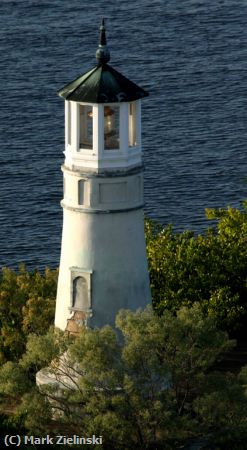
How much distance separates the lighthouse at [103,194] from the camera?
64.9 metres

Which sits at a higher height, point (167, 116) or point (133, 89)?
point (167, 116)

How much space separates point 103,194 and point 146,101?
6972cm

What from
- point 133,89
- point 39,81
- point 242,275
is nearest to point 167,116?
point 39,81

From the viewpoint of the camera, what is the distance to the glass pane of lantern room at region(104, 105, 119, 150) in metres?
65.1

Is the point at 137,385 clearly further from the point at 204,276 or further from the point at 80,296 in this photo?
the point at 204,276

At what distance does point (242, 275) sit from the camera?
273 feet

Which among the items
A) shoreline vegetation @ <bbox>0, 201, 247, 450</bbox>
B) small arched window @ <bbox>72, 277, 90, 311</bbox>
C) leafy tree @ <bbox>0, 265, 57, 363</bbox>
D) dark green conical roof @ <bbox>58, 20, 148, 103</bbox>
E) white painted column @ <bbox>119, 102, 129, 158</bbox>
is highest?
dark green conical roof @ <bbox>58, 20, 148, 103</bbox>

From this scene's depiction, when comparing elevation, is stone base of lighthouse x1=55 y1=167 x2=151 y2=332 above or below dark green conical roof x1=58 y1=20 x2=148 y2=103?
below

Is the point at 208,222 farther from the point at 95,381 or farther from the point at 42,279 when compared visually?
the point at 95,381

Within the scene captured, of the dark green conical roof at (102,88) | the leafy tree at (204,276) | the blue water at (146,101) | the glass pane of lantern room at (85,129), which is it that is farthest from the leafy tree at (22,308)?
the blue water at (146,101)

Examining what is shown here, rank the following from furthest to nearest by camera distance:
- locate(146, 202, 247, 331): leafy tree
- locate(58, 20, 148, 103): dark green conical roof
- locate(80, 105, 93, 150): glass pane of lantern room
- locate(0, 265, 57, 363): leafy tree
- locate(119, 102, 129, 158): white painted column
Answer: locate(146, 202, 247, 331): leafy tree
locate(0, 265, 57, 363): leafy tree
locate(80, 105, 93, 150): glass pane of lantern room
locate(119, 102, 129, 158): white painted column
locate(58, 20, 148, 103): dark green conical roof

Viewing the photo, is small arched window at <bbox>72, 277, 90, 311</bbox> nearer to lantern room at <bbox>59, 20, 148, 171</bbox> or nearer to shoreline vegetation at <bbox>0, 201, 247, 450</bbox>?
shoreline vegetation at <bbox>0, 201, 247, 450</bbox>

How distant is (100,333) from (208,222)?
43906mm

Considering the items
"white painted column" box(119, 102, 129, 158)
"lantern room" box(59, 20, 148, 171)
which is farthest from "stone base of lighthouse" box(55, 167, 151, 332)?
"white painted column" box(119, 102, 129, 158)
